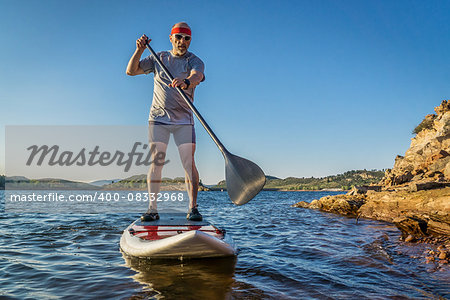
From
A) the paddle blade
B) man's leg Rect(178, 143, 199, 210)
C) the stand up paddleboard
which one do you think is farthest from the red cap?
the stand up paddleboard

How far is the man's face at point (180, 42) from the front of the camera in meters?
4.66

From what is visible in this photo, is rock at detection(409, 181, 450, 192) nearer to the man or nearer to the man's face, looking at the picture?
the man

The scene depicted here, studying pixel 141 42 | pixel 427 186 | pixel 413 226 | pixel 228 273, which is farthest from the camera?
pixel 427 186

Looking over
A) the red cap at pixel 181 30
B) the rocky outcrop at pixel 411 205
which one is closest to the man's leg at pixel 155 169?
the red cap at pixel 181 30

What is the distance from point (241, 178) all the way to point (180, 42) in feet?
7.66

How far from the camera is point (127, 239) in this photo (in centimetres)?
450

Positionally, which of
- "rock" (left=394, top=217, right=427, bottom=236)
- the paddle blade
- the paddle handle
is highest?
the paddle handle

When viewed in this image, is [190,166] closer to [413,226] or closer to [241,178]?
[241,178]

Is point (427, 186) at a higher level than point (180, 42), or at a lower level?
lower

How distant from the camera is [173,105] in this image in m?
4.68

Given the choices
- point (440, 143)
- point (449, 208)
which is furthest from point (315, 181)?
point (449, 208)

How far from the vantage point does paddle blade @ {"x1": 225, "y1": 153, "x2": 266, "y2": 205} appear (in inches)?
171

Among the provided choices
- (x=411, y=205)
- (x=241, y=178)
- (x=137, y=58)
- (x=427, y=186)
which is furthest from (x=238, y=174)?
(x=427, y=186)

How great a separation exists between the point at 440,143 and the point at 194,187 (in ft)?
93.6
